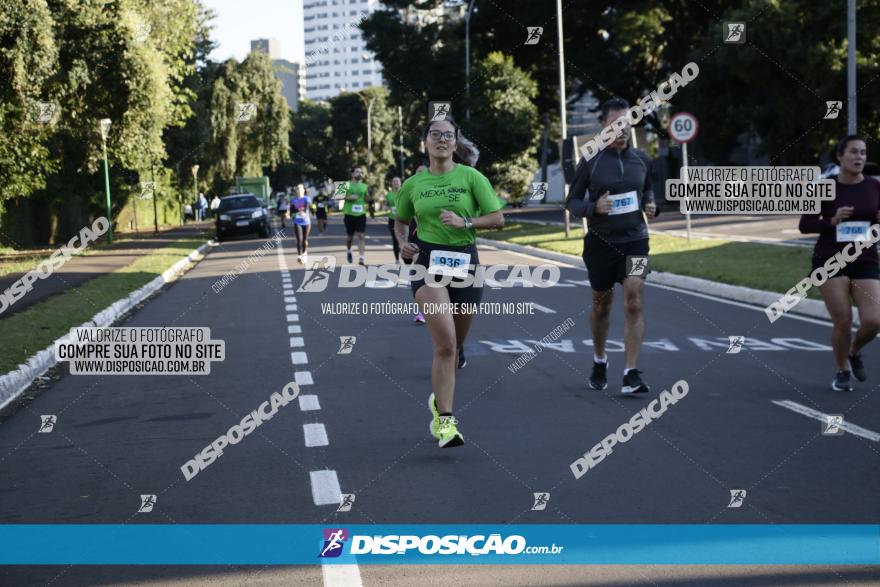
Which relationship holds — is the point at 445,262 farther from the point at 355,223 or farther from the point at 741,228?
the point at 741,228

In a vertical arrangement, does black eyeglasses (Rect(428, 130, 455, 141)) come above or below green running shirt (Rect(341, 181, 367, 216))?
above

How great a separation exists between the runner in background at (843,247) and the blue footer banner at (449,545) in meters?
3.91

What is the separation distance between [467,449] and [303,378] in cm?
340

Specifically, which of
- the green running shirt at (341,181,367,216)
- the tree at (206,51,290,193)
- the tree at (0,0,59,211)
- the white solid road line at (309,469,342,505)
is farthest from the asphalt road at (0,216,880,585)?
the tree at (206,51,290,193)

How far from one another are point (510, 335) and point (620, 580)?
819 cm

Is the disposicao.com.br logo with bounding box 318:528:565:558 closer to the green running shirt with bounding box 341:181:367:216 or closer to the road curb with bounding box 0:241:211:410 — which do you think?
the road curb with bounding box 0:241:211:410

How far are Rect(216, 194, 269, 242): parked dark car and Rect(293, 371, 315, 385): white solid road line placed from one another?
111 ft

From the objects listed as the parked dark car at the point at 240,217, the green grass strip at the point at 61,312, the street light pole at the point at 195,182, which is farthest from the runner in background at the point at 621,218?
the street light pole at the point at 195,182

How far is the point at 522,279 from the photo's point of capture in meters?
21.0

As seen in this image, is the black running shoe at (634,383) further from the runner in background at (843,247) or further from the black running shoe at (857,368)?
the black running shoe at (857,368)

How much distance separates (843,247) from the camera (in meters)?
8.71

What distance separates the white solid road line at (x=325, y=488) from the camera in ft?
18.9

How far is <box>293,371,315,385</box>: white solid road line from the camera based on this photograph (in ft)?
32.1

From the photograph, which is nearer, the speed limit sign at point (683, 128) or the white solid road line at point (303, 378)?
the white solid road line at point (303, 378)
